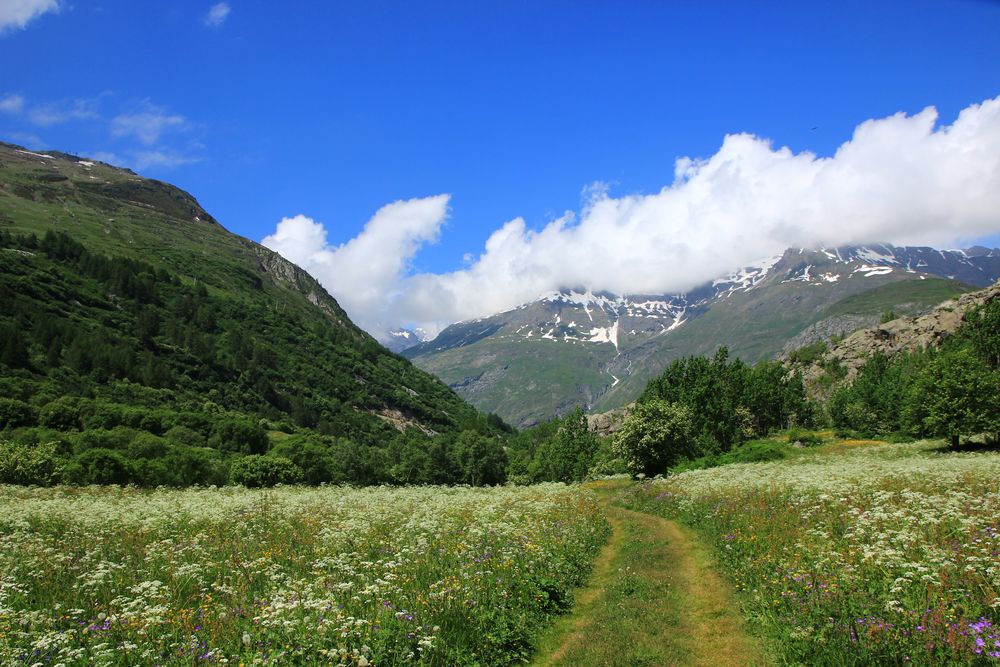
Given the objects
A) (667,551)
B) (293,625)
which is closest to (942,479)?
(667,551)

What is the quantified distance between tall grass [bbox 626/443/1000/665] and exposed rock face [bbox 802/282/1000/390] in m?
177

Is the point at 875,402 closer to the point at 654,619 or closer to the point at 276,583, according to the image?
the point at 654,619

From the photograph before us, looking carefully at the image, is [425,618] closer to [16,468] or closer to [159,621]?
[159,621]

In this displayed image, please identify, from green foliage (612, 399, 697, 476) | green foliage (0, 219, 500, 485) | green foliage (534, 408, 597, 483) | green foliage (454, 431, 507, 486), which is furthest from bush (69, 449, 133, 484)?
green foliage (454, 431, 507, 486)

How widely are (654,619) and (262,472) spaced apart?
267 feet

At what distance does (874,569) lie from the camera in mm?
10688

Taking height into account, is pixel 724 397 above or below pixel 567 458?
above

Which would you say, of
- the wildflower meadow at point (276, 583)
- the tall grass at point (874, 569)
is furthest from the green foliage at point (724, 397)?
the wildflower meadow at point (276, 583)

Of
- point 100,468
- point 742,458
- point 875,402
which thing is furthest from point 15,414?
point 875,402

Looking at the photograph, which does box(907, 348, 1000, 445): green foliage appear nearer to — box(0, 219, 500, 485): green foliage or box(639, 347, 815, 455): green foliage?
box(639, 347, 815, 455): green foliage

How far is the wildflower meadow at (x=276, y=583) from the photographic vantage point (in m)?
8.16

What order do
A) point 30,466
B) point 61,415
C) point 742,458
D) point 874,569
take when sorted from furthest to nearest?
1. point 61,415
2. point 742,458
3. point 30,466
4. point 874,569

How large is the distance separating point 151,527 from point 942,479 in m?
26.5

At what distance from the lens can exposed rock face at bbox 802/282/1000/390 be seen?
165m
